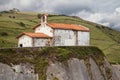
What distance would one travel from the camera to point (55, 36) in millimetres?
52375

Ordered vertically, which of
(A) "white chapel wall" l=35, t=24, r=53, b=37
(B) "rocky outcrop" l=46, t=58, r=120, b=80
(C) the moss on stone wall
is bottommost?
(B) "rocky outcrop" l=46, t=58, r=120, b=80

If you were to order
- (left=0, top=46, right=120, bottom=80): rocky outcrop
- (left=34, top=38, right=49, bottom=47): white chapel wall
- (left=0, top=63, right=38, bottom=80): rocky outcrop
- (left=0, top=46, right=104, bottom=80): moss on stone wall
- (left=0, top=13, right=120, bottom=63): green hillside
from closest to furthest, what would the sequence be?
(left=0, top=63, right=38, bottom=80): rocky outcrop < (left=0, top=46, right=120, bottom=80): rocky outcrop < (left=0, top=46, right=104, bottom=80): moss on stone wall < (left=34, top=38, right=49, bottom=47): white chapel wall < (left=0, top=13, right=120, bottom=63): green hillside

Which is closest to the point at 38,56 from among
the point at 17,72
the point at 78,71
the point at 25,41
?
the point at 17,72

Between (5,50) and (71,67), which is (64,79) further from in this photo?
(5,50)

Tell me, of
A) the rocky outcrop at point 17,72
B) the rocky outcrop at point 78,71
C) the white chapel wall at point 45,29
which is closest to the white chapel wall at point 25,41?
the white chapel wall at point 45,29

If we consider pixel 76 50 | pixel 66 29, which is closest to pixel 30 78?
pixel 76 50

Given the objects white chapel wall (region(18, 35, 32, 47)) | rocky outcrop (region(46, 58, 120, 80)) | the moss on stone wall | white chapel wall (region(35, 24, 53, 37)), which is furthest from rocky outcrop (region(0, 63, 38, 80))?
white chapel wall (region(35, 24, 53, 37))

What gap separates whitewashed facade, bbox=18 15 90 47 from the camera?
164 feet

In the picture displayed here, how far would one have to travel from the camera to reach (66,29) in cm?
5434

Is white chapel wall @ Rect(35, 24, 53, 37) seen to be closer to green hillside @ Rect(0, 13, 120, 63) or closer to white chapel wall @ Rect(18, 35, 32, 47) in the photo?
white chapel wall @ Rect(18, 35, 32, 47)

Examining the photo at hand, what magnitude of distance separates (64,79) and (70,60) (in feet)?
13.3

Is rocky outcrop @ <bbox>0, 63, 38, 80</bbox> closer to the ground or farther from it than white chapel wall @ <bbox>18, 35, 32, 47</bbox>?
closer to the ground

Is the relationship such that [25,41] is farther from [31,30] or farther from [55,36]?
[31,30]

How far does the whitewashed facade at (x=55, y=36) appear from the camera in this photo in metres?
49.9
